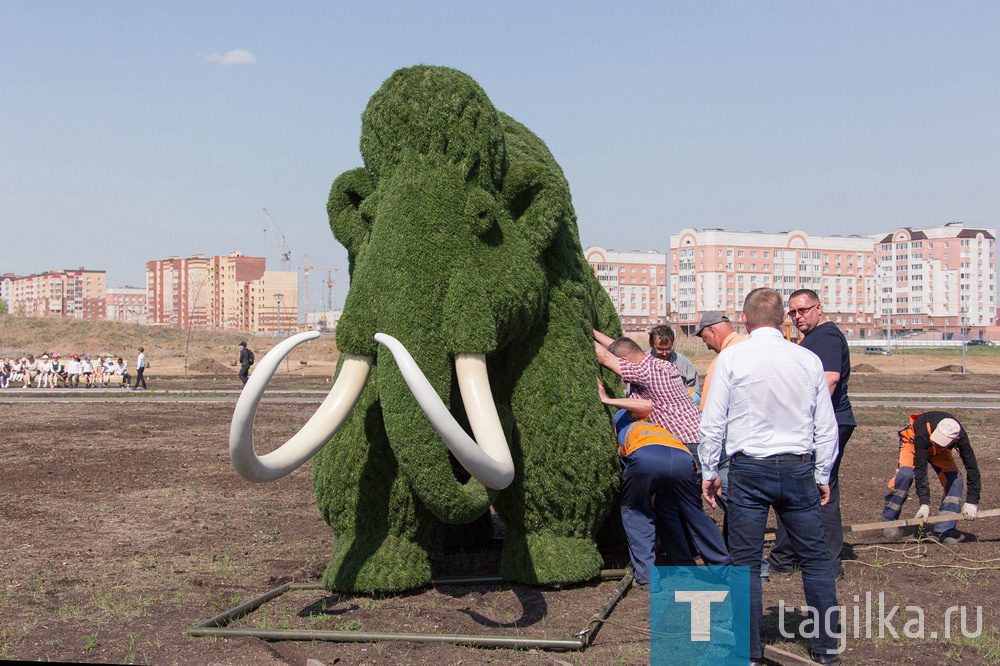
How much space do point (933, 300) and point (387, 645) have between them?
401 feet

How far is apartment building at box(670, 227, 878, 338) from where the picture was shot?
92875 mm

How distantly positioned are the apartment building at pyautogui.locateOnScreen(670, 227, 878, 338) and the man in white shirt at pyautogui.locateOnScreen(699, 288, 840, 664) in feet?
287

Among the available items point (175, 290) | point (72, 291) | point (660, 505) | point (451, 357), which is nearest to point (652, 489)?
point (660, 505)

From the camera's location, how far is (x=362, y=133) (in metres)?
5.94

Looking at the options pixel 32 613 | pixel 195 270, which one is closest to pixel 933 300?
pixel 195 270

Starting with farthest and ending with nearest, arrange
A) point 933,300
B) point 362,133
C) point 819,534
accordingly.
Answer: point 933,300 → point 362,133 → point 819,534

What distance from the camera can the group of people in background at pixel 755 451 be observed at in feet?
15.0

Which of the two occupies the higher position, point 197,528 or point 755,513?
point 755,513

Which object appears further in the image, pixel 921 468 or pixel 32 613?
pixel 921 468

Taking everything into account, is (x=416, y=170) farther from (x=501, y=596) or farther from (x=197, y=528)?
(x=197, y=528)

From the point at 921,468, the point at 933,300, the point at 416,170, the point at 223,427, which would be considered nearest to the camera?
the point at 416,170

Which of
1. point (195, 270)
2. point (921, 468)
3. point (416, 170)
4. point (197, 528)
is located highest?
point (195, 270)

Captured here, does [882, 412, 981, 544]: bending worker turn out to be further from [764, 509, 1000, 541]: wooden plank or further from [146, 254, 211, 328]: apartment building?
[146, 254, 211, 328]: apartment building

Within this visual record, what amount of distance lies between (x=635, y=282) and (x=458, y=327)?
97.9 metres
